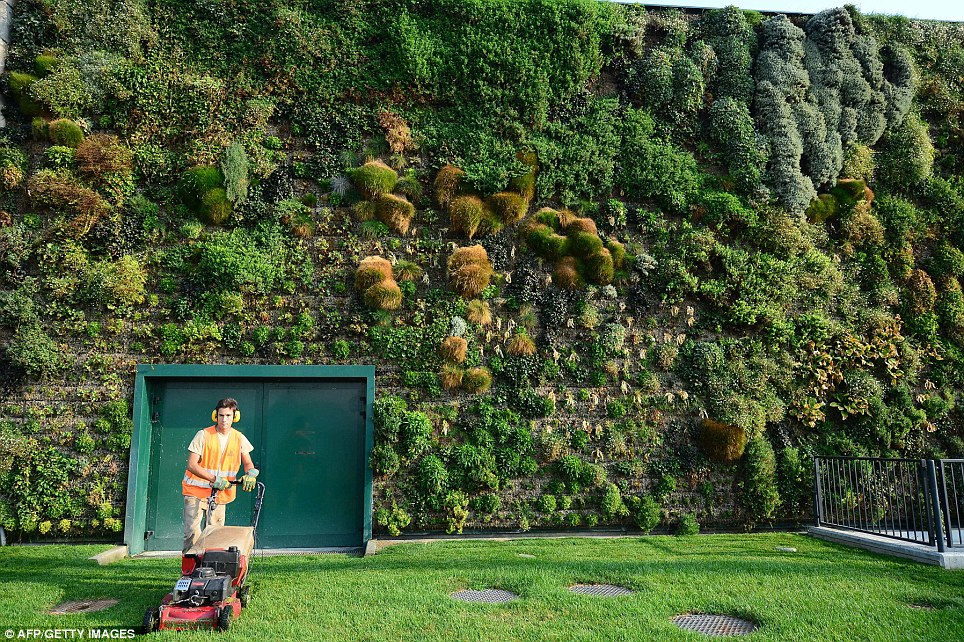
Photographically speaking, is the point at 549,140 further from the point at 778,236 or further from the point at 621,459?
the point at 621,459

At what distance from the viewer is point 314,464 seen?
31.7 ft

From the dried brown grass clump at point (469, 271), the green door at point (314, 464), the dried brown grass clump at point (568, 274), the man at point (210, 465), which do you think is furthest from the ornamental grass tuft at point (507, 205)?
the man at point (210, 465)

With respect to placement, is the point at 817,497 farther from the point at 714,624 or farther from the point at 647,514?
the point at 714,624

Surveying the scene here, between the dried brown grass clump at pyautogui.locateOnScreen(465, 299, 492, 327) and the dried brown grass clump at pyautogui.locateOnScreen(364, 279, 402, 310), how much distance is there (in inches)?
45.1

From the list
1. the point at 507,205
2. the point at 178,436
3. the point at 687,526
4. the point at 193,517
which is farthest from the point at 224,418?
the point at 687,526

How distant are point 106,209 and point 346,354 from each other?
436 centimetres

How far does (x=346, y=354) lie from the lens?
9.75 m

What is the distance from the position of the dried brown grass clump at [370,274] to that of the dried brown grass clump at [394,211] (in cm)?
71

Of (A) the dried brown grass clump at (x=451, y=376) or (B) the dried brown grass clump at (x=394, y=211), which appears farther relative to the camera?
(B) the dried brown grass clump at (x=394, y=211)

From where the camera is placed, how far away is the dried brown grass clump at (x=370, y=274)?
9.81m

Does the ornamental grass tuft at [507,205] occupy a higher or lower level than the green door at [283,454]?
higher

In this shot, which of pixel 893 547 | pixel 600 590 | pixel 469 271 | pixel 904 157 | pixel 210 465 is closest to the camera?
pixel 210 465

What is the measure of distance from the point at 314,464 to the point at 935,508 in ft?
27.7

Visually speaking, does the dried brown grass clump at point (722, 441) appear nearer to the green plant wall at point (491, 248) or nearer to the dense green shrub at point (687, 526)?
the green plant wall at point (491, 248)
